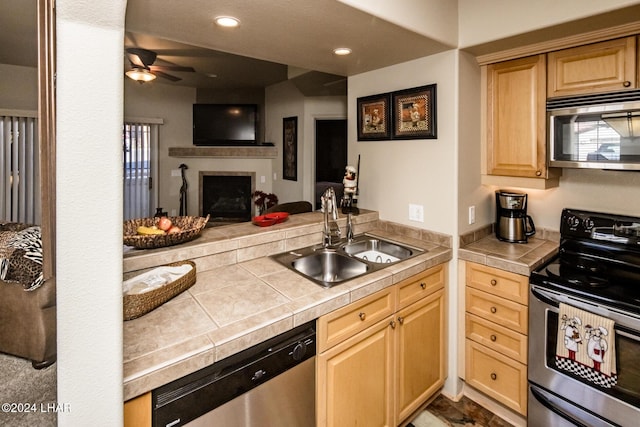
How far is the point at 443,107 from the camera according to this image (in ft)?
7.15

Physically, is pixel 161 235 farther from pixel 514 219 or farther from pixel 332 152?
pixel 332 152

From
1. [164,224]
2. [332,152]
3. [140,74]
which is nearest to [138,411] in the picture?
[164,224]

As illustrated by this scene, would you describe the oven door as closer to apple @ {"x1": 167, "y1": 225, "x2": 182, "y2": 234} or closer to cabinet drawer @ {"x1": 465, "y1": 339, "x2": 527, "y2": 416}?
cabinet drawer @ {"x1": 465, "y1": 339, "x2": 527, "y2": 416}

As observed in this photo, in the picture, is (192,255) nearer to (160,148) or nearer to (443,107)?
(443,107)

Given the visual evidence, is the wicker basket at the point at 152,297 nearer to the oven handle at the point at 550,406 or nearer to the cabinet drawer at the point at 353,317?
the cabinet drawer at the point at 353,317

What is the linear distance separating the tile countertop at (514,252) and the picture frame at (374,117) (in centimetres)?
94

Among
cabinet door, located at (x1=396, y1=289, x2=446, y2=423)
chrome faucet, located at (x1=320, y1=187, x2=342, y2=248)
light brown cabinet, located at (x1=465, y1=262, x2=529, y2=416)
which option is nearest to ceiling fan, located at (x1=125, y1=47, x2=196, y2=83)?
chrome faucet, located at (x1=320, y1=187, x2=342, y2=248)

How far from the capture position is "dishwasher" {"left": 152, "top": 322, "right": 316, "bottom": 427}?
1072 mm

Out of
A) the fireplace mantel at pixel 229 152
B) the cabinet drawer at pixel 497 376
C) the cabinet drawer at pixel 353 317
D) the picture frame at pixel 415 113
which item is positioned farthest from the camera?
the fireplace mantel at pixel 229 152

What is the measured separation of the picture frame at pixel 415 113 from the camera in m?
2.22

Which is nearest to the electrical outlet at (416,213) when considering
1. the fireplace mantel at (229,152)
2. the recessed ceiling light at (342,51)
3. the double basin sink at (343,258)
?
the double basin sink at (343,258)

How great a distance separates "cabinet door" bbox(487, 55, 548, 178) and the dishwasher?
1.69m

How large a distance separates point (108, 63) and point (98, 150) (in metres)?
0.21

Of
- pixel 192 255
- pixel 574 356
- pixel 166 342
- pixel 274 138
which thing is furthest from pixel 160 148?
pixel 574 356
